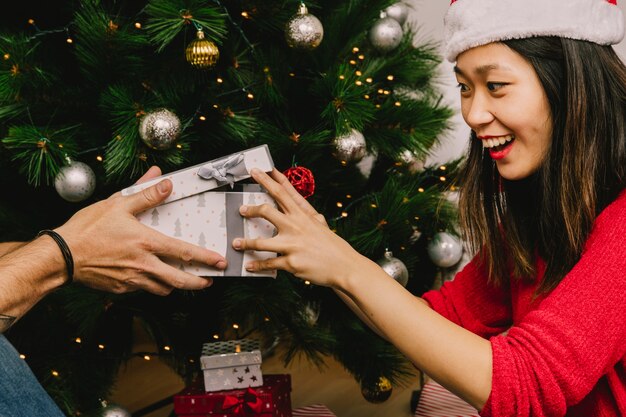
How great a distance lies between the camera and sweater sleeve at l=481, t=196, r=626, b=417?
0.81 metres

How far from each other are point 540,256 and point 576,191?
169 millimetres

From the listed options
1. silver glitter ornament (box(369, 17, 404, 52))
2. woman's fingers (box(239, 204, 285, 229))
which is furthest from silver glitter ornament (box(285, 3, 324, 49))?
woman's fingers (box(239, 204, 285, 229))

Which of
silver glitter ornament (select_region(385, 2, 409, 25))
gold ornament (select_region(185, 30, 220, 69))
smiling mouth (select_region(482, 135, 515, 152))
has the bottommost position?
smiling mouth (select_region(482, 135, 515, 152))

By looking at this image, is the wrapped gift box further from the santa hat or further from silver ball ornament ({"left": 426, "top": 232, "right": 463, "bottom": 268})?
the santa hat

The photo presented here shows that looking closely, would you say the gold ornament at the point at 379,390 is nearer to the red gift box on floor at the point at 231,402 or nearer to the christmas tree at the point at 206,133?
the christmas tree at the point at 206,133

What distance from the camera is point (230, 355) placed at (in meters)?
1.28

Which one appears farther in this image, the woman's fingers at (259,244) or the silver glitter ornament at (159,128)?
the silver glitter ornament at (159,128)

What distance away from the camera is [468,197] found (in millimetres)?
1181

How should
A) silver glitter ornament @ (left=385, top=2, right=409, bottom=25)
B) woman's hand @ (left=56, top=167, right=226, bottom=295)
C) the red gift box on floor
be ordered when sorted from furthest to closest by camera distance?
silver glitter ornament @ (left=385, top=2, right=409, bottom=25)
the red gift box on floor
woman's hand @ (left=56, top=167, right=226, bottom=295)

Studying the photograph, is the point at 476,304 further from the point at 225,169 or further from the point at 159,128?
the point at 159,128

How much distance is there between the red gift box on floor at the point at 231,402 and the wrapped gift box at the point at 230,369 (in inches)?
0.5

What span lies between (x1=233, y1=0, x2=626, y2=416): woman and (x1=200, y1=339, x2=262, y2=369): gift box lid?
30 centimetres

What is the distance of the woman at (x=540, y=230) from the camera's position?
0.82m

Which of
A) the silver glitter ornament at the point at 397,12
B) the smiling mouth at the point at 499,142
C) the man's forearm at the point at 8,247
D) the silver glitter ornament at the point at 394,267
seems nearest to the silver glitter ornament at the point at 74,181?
the man's forearm at the point at 8,247
